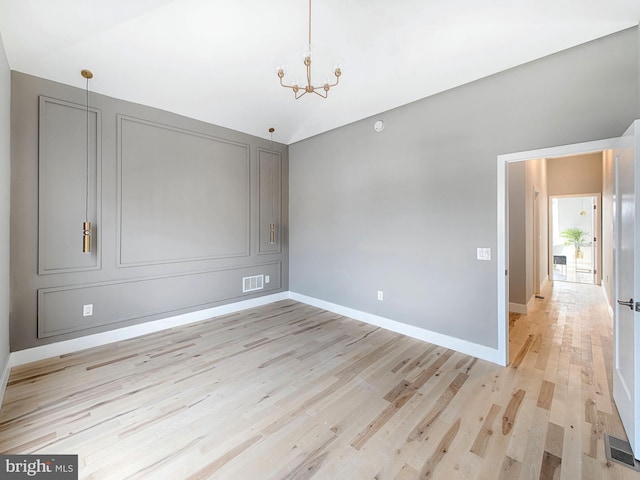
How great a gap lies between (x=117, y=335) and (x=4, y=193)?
1.82 meters

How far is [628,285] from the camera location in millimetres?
1742

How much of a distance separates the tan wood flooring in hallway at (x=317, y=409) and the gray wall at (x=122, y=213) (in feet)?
1.86

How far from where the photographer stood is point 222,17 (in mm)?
2447

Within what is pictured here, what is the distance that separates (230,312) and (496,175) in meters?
3.98

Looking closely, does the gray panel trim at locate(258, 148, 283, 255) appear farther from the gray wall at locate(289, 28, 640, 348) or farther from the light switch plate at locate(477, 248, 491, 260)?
the light switch plate at locate(477, 248, 491, 260)

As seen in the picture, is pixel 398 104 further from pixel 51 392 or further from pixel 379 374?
pixel 51 392

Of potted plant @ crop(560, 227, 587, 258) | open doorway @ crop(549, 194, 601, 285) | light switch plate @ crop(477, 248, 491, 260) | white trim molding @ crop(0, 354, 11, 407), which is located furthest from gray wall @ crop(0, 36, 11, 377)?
potted plant @ crop(560, 227, 587, 258)

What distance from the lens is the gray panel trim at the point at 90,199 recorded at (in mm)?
2729

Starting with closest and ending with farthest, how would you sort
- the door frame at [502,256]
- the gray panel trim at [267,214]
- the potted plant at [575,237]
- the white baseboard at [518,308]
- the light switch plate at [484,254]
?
the door frame at [502,256] < the light switch plate at [484,254] < the white baseboard at [518,308] < the gray panel trim at [267,214] < the potted plant at [575,237]

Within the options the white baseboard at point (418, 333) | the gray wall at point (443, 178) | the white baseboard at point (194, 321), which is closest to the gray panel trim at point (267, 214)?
the gray wall at point (443, 178)

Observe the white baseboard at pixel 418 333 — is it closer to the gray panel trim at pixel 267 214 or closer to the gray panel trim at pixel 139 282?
the gray panel trim at pixel 139 282

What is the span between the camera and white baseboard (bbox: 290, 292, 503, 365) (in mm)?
2816

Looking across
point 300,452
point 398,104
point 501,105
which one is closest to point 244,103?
point 398,104

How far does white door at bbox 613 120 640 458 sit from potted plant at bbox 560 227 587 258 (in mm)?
9462
